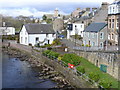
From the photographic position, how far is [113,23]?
43.1 metres

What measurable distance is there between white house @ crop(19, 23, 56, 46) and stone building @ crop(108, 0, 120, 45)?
20.4 m

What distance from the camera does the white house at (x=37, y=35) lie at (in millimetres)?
57250

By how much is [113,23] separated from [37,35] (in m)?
24.6

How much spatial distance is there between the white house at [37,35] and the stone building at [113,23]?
20.4 m

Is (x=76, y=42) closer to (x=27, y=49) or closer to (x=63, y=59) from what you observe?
(x=27, y=49)

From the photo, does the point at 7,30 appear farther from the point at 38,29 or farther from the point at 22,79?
the point at 22,79

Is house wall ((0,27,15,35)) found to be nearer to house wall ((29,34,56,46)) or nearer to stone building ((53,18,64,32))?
stone building ((53,18,64,32))

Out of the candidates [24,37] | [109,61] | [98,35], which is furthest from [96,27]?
[24,37]

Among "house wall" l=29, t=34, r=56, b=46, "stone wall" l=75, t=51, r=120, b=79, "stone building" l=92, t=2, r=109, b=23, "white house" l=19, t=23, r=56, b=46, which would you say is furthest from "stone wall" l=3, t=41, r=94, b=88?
"stone building" l=92, t=2, r=109, b=23

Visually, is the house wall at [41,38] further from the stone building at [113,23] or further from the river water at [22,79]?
the stone building at [113,23]

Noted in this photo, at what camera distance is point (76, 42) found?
55.2m

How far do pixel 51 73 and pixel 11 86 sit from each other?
856 cm

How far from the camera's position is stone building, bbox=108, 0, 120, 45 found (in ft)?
138

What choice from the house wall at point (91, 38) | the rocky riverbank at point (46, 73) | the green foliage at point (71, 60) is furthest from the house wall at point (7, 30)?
the green foliage at point (71, 60)
